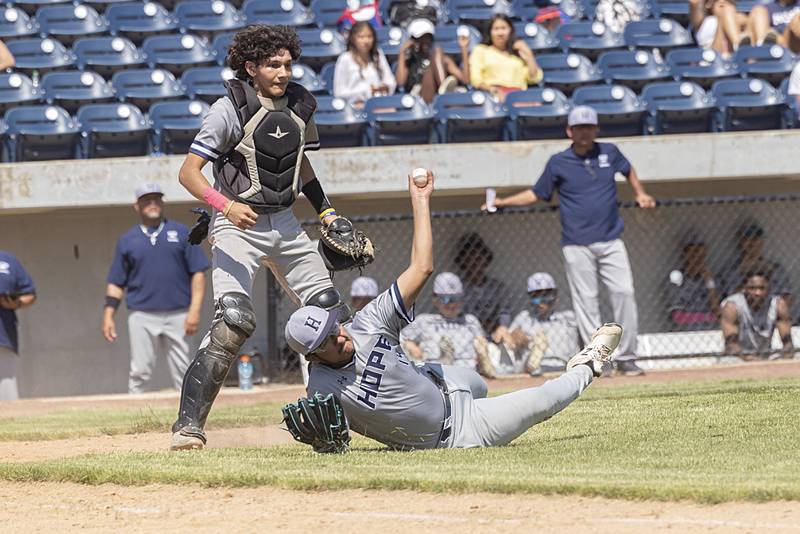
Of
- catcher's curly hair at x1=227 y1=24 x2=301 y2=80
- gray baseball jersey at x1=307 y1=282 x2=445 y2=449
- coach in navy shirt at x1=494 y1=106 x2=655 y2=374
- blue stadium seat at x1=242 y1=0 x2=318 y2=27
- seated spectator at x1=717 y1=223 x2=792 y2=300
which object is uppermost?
catcher's curly hair at x1=227 y1=24 x2=301 y2=80

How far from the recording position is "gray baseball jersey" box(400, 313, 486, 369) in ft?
36.7

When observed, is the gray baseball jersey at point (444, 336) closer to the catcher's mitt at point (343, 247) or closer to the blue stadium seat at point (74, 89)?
the blue stadium seat at point (74, 89)

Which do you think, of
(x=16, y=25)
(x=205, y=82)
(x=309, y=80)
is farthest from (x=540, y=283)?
(x=16, y=25)

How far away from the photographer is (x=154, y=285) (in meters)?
11.2

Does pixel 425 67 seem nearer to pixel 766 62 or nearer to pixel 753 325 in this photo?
pixel 766 62

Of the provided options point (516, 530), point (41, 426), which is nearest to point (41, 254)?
point (41, 426)

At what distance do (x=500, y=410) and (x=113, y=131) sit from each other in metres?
7.14

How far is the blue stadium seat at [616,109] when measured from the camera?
12672 mm

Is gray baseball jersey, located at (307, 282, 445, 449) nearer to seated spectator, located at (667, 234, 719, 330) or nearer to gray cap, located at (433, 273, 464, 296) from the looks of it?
gray cap, located at (433, 273, 464, 296)

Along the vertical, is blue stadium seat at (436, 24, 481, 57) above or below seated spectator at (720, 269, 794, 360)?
above

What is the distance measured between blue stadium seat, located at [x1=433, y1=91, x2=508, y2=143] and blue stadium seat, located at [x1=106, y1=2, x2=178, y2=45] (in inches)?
134

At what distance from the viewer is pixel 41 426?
8.69 meters

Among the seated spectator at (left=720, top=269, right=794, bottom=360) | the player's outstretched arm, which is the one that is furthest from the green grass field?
the seated spectator at (left=720, top=269, right=794, bottom=360)

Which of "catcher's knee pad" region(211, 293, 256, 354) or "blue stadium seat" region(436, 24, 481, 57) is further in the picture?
"blue stadium seat" region(436, 24, 481, 57)
